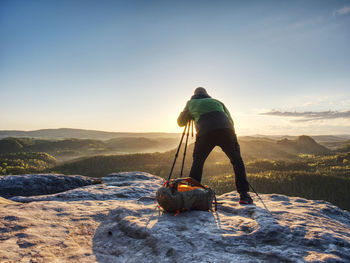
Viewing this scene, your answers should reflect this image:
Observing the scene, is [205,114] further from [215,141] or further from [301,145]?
[301,145]

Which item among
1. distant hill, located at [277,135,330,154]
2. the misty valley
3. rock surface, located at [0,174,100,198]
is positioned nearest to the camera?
rock surface, located at [0,174,100,198]

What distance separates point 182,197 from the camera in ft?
13.9

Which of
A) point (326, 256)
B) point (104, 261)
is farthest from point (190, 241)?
point (326, 256)

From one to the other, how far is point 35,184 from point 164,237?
7.73 meters

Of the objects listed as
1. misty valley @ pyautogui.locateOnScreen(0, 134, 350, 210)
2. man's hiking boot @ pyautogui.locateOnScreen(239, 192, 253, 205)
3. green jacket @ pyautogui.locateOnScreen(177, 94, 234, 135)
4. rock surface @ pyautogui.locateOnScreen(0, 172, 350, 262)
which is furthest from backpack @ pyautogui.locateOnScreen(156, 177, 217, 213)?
misty valley @ pyautogui.locateOnScreen(0, 134, 350, 210)

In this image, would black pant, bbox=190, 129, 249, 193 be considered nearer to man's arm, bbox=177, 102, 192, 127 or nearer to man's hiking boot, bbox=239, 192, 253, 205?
man's hiking boot, bbox=239, 192, 253, 205

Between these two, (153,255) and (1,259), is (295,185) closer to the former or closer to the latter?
(153,255)

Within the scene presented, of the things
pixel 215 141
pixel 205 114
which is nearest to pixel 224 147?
pixel 215 141

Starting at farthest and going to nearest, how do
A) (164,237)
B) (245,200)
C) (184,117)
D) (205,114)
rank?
(184,117), (205,114), (245,200), (164,237)

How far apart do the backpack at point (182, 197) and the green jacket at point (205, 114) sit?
165 cm

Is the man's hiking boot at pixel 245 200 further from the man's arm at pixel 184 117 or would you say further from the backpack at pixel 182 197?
the man's arm at pixel 184 117

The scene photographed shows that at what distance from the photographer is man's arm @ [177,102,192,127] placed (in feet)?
20.2

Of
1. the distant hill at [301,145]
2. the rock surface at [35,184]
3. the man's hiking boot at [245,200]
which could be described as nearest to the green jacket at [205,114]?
the man's hiking boot at [245,200]

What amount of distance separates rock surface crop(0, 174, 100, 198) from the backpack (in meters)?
6.53
